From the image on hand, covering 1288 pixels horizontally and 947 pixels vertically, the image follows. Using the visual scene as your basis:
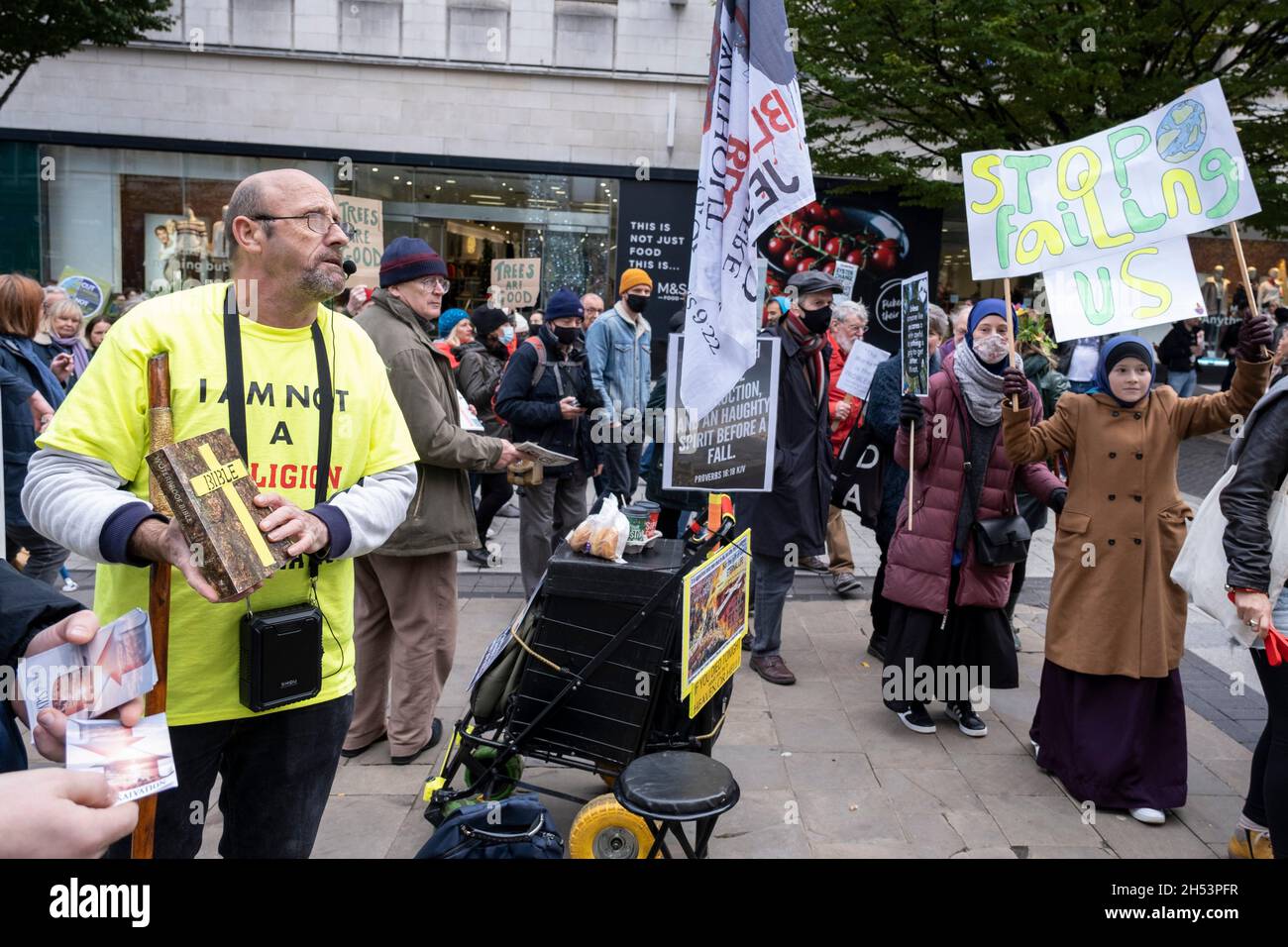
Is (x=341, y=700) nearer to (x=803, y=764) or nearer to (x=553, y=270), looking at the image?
(x=803, y=764)

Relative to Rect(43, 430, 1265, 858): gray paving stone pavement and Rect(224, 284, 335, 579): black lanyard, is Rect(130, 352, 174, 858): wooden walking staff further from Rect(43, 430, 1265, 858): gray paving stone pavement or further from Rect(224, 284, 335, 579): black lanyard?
Rect(43, 430, 1265, 858): gray paving stone pavement

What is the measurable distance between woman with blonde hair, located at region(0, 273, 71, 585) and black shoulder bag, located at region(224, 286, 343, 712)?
310 centimetres

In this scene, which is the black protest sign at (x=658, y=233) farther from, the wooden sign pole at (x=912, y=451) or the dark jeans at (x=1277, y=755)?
the dark jeans at (x=1277, y=755)

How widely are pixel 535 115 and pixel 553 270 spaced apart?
278 centimetres

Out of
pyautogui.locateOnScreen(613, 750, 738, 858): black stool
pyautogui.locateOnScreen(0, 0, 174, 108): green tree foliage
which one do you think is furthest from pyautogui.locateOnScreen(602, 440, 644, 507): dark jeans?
pyautogui.locateOnScreen(0, 0, 174, 108): green tree foliage

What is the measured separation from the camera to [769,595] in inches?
225

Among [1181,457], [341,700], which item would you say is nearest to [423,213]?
[1181,457]

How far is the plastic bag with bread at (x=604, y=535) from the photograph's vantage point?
3.63 metres

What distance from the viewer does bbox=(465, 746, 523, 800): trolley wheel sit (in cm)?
374

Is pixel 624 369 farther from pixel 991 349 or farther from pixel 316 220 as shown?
pixel 316 220

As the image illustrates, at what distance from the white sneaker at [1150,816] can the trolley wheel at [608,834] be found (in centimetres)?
213

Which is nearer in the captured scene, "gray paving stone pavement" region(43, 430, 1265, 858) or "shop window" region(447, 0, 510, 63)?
"gray paving stone pavement" region(43, 430, 1265, 858)

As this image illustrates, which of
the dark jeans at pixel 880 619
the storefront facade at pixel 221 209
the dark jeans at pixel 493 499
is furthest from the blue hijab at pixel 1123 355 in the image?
the storefront facade at pixel 221 209

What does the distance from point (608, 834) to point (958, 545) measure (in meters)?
2.39
